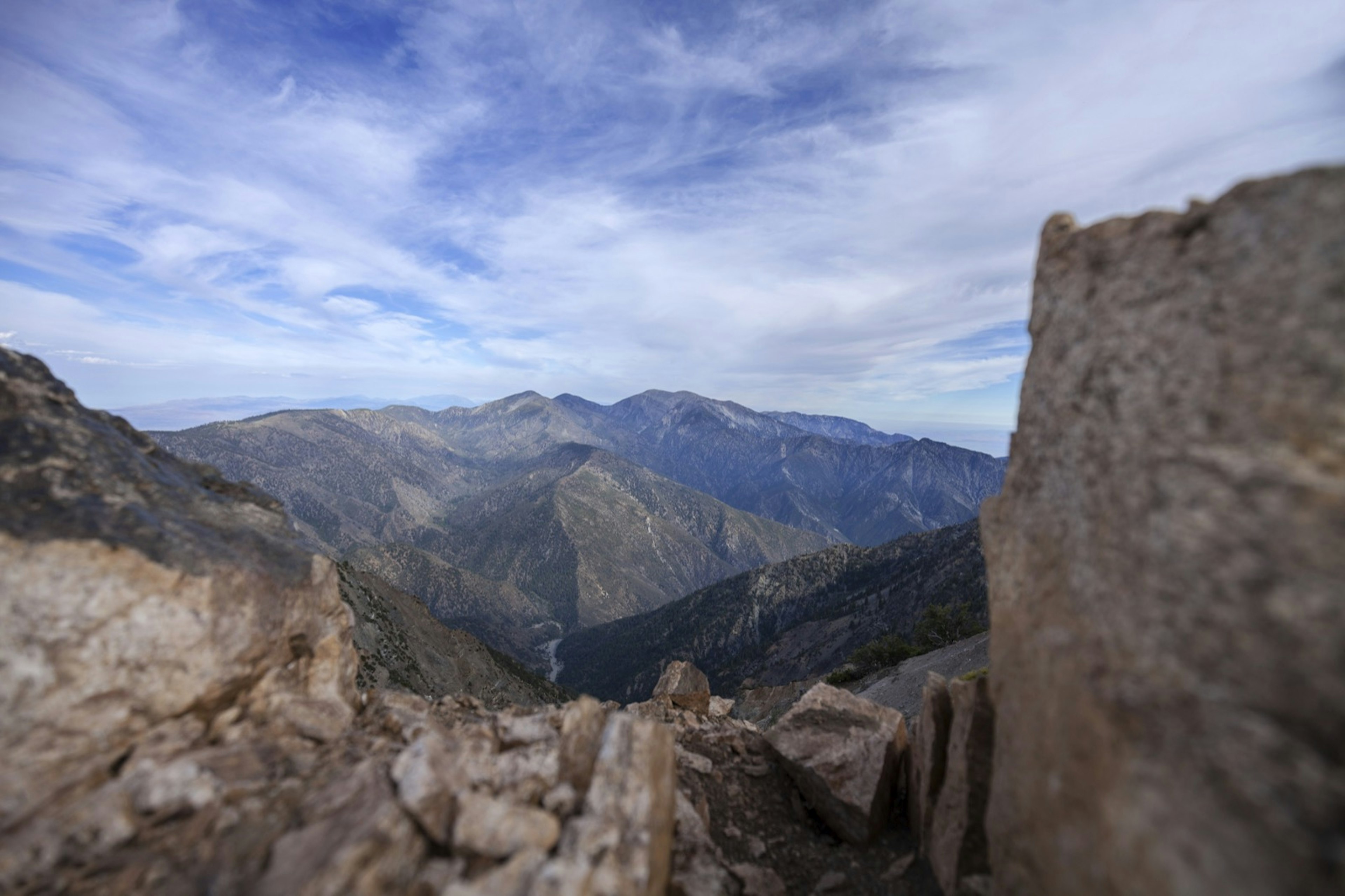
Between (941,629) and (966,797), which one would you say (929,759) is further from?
(941,629)

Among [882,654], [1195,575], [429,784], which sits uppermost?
[1195,575]

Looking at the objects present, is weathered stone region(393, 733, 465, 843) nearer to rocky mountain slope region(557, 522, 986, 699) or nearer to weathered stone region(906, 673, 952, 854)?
weathered stone region(906, 673, 952, 854)

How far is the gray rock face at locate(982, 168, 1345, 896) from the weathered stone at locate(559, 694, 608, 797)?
297 inches

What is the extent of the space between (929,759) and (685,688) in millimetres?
22526

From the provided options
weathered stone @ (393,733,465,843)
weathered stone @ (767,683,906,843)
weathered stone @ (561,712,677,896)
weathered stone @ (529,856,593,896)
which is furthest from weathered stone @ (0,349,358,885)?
weathered stone @ (767,683,906,843)

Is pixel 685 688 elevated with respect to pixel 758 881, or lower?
lower

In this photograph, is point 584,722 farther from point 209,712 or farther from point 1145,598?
point 1145,598

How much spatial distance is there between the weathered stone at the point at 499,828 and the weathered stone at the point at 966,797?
8360 mm

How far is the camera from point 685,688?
32938 millimetres

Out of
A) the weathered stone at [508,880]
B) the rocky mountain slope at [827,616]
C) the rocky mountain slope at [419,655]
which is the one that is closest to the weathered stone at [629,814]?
the weathered stone at [508,880]

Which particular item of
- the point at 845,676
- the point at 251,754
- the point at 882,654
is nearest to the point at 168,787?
the point at 251,754

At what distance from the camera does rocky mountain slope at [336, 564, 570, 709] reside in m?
46.5

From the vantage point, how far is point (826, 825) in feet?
45.7

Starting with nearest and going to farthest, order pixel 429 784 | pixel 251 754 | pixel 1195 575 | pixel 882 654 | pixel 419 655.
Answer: pixel 1195 575, pixel 429 784, pixel 251 754, pixel 419 655, pixel 882 654
